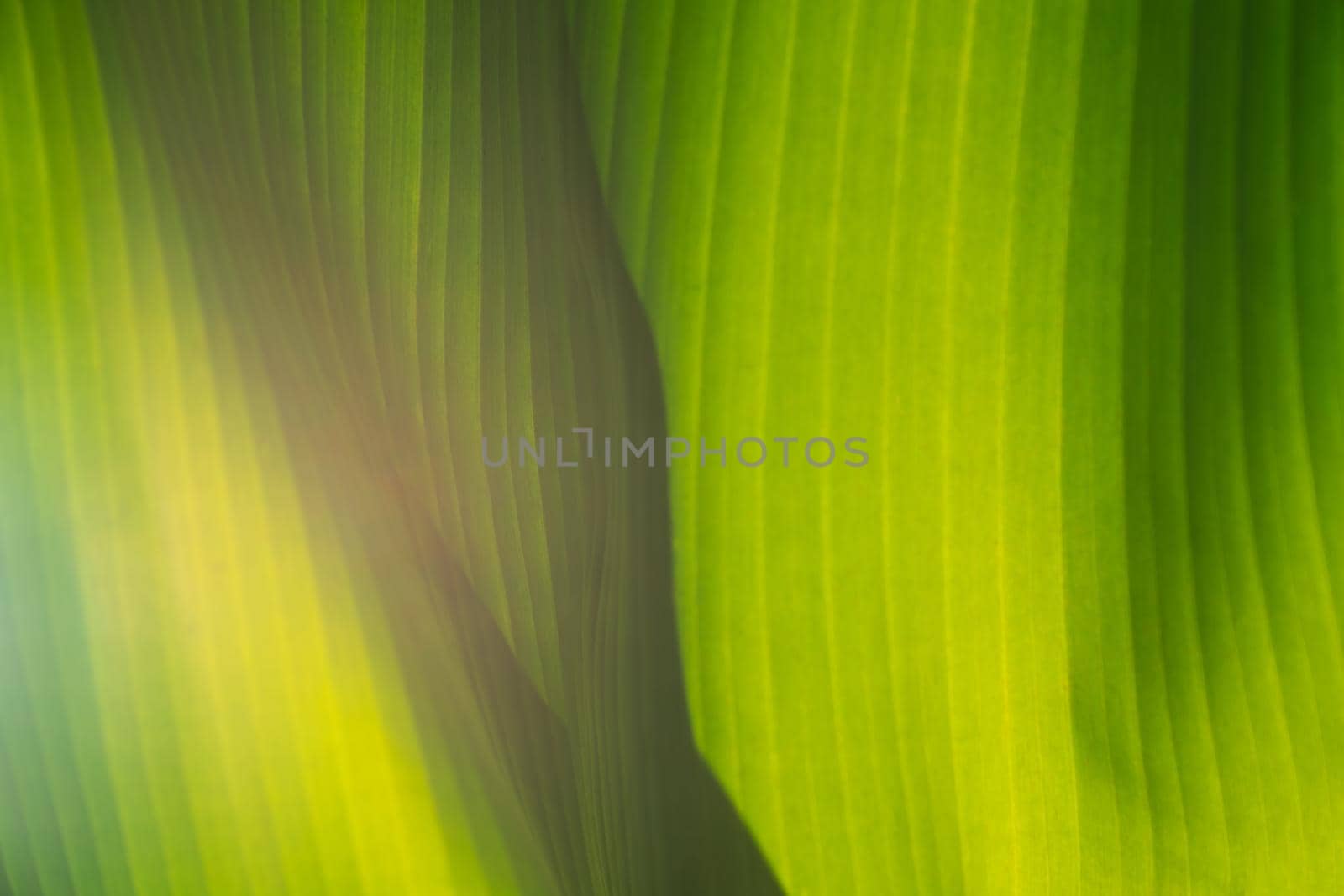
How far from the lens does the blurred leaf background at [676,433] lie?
0.30 m

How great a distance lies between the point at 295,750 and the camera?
350 millimetres

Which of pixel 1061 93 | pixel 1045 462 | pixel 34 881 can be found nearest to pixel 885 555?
pixel 1045 462

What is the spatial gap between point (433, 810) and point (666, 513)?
159mm

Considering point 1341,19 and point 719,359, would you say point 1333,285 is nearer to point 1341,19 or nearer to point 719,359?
point 1341,19

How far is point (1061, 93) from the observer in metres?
0.29

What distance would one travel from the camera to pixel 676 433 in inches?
12.8

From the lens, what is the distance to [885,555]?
321 millimetres

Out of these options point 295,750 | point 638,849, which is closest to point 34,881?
point 295,750

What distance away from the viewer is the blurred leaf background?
0.97 ft

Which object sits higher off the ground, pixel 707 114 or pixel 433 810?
pixel 707 114

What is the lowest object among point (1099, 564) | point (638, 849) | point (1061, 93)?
point (638, 849)

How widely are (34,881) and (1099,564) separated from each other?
46 cm

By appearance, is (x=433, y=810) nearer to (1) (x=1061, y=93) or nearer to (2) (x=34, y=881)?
(2) (x=34, y=881)

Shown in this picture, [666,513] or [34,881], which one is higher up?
[666,513]
